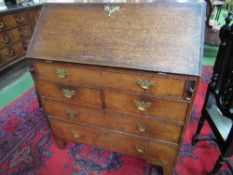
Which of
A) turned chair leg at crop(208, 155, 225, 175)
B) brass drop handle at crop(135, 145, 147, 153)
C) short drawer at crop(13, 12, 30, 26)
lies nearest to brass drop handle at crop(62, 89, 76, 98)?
brass drop handle at crop(135, 145, 147, 153)

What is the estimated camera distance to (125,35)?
1033 millimetres

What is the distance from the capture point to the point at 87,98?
1.22m

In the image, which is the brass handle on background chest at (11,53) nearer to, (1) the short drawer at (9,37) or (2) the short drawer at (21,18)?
(1) the short drawer at (9,37)

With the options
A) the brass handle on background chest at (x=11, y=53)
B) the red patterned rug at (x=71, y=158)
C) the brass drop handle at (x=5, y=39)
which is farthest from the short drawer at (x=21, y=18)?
the red patterned rug at (x=71, y=158)

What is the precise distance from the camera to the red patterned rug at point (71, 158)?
1515mm

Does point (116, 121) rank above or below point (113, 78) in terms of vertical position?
below

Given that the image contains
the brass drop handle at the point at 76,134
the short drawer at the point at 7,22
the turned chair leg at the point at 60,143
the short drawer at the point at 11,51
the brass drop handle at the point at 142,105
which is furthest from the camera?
the short drawer at the point at 11,51

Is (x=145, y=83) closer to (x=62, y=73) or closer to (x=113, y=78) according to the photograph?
(x=113, y=78)

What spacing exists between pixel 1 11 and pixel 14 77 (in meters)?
0.96

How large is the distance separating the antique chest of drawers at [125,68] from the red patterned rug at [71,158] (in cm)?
24

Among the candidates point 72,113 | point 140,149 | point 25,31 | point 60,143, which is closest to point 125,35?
point 72,113

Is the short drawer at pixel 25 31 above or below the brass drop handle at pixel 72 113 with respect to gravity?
above

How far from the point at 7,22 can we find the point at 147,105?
2.57 metres

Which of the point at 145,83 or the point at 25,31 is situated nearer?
the point at 145,83
